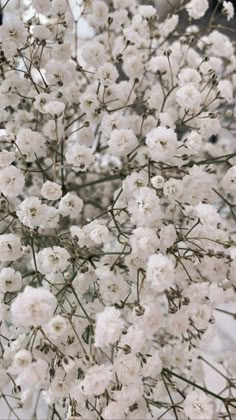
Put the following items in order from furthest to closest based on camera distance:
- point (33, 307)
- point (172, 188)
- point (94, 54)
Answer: point (94, 54) → point (172, 188) → point (33, 307)

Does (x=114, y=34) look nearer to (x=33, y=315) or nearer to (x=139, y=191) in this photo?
(x=139, y=191)

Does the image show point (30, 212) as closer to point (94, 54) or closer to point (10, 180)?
point (10, 180)

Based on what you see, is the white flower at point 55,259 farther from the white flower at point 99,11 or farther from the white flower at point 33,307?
the white flower at point 99,11

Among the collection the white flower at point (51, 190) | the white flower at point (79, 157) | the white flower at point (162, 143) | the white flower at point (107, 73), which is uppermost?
the white flower at point (107, 73)

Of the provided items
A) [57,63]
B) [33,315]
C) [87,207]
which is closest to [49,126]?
[57,63]

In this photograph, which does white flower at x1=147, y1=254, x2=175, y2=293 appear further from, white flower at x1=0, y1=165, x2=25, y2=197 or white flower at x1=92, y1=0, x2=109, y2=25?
white flower at x1=92, y1=0, x2=109, y2=25

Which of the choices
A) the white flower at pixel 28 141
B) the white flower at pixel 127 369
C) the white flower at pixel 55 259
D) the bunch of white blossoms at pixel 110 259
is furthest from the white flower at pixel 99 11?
the white flower at pixel 127 369

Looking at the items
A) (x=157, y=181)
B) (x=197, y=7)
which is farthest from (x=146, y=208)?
(x=197, y=7)
